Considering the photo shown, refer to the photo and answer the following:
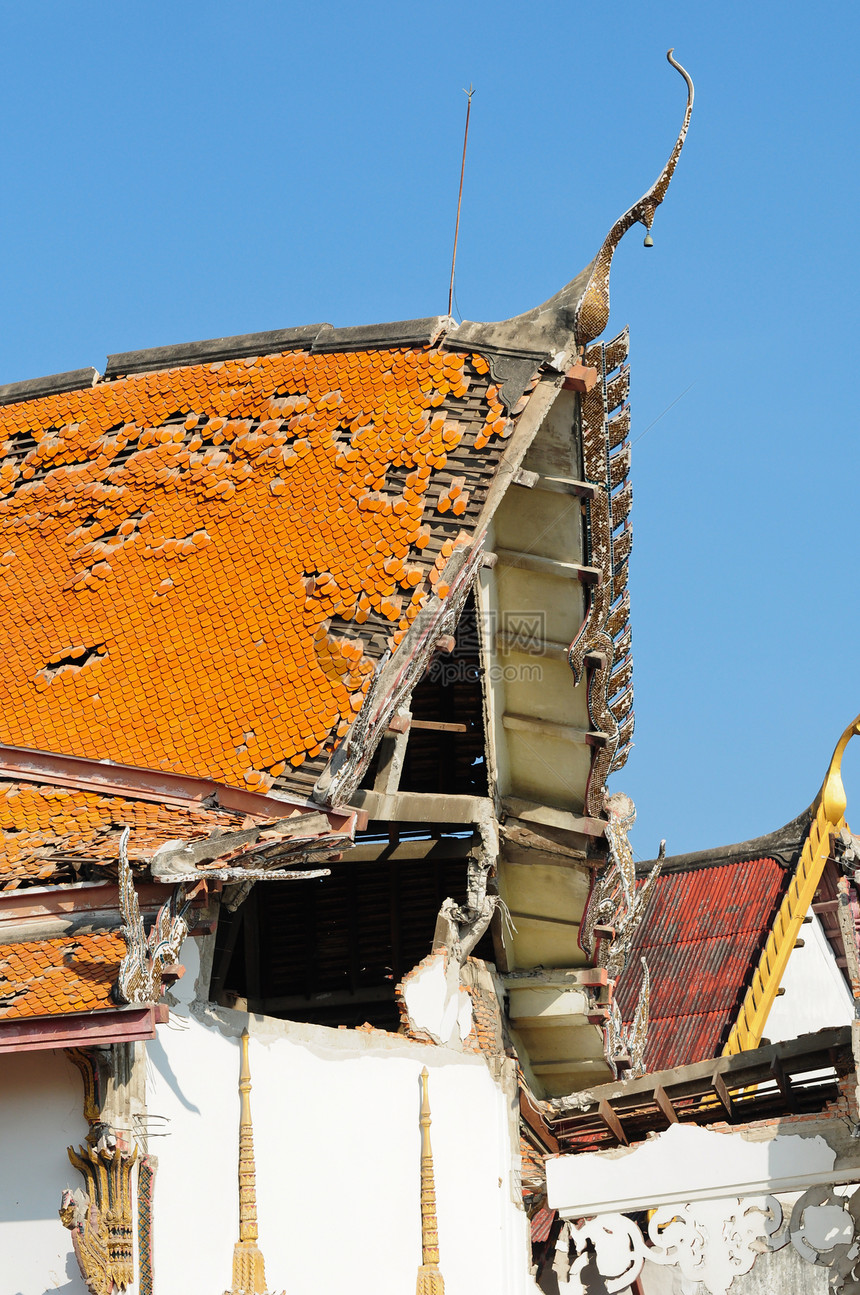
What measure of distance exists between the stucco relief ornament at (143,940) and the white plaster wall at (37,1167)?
2.63 feet

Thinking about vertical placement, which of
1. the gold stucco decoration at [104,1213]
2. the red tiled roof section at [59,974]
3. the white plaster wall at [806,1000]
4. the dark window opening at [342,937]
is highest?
the white plaster wall at [806,1000]

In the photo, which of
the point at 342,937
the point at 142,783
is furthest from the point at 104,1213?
the point at 342,937

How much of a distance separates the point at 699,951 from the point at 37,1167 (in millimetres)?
14660

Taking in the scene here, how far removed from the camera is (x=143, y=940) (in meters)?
9.42

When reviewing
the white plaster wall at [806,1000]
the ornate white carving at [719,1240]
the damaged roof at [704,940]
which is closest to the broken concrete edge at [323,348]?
the ornate white carving at [719,1240]

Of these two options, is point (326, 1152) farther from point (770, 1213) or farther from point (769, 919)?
Result: point (769, 919)

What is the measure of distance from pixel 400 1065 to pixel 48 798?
10.5 ft

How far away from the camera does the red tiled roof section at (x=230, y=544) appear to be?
12.3 meters

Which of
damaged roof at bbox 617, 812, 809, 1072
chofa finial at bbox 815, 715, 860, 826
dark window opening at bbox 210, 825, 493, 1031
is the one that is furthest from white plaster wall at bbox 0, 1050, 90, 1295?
damaged roof at bbox 617, 812, 809, 1072

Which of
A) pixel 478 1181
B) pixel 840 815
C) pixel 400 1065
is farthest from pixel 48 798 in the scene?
pixel 840 815

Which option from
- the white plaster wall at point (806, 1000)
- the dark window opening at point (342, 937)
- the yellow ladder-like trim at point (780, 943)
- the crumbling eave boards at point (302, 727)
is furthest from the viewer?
the white plaster wall at point (806, 1000)

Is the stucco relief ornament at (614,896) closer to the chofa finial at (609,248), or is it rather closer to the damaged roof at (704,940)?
the chofa finial at (609,248)

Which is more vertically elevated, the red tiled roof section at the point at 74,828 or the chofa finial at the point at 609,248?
the chofa finial at the point at 609,248

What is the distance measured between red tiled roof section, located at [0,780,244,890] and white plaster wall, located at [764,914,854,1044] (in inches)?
523
